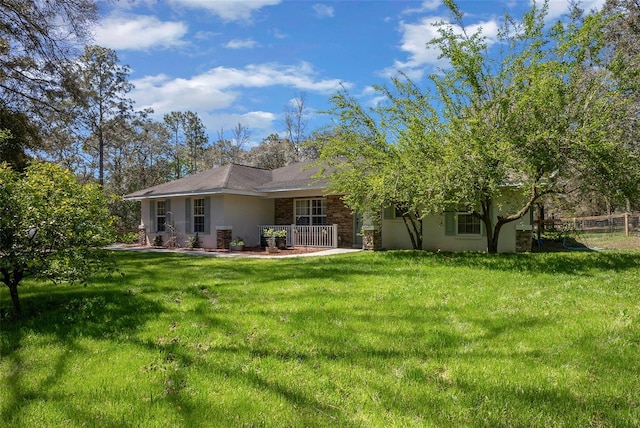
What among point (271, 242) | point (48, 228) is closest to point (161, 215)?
point (271, 242)

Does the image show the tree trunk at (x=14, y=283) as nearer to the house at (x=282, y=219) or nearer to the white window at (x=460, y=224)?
the house at (x=282, y=219)

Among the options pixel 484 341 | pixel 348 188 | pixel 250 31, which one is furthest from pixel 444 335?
pixel 250 31

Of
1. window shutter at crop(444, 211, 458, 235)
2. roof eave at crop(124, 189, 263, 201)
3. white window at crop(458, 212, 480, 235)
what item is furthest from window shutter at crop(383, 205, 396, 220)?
roof eave at crop(124, 189, 263, 201)

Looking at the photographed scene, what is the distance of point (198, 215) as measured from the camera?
675 inches

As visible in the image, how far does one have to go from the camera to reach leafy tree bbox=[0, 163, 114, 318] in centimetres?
493

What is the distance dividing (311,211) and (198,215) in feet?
15.7

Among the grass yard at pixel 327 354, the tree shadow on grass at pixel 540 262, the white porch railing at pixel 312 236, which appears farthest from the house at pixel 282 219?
the grass yard at pixel 327 354

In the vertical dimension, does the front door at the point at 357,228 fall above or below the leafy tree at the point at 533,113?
below

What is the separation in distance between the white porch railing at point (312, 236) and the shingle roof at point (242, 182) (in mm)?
1649

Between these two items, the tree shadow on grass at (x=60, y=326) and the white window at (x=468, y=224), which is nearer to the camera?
the tree shadow on grass at (x=60, y=326)

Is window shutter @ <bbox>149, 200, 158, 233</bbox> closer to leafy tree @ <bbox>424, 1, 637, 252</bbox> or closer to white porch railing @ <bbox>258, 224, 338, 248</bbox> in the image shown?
white porch railing @ <bbox>258, 224, 338, 248</bbox>

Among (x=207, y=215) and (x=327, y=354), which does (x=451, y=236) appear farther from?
(x=327, y=354)

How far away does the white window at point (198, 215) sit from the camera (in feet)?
55.8

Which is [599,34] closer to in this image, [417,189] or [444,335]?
[417,189]
